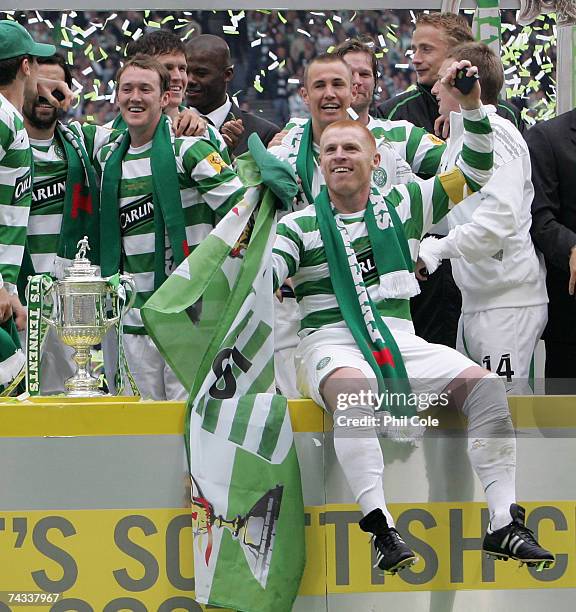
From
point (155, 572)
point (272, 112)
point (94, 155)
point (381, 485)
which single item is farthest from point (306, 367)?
point (272, 112)

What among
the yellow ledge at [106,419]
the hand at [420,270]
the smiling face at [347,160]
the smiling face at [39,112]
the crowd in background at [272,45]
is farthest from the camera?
the crowd in background at [272,45]

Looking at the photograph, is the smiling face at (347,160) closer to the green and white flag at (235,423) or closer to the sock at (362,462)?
the green and white flag at (235,423)

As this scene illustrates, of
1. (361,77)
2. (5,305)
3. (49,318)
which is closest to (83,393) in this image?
(49,318)

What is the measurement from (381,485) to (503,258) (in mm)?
1501

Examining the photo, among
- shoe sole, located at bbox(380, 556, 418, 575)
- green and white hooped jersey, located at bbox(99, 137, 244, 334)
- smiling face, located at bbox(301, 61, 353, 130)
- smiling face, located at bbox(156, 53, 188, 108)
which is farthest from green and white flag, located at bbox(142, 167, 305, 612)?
smiling face, located at bbox(156, 53, 188, 108)

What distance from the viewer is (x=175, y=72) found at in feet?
18.4

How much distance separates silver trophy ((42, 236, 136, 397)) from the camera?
4.11m

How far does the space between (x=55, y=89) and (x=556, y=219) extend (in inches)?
82.9

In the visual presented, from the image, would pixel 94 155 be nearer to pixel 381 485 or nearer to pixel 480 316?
pixel 480 316

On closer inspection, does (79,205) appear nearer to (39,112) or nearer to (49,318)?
(39,112)

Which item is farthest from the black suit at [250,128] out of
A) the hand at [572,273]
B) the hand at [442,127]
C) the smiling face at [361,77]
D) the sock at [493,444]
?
the sock at [493,444]

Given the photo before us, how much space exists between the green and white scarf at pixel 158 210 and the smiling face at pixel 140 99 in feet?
0.29

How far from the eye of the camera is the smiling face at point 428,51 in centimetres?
554

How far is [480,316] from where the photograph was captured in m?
5.09
